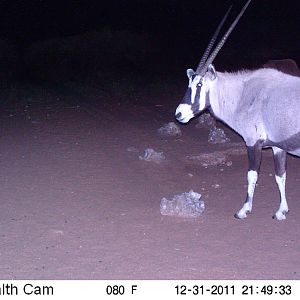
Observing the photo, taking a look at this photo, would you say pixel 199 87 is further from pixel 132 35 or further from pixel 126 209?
pixel 132 35

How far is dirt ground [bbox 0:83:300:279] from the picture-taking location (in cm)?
612

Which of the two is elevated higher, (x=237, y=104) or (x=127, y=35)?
(x=127, y=35)

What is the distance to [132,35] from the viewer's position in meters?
29.5

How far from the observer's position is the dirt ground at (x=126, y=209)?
6121 mm

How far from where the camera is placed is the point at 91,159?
10117 mm

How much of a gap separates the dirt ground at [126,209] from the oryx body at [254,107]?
0.73 metres

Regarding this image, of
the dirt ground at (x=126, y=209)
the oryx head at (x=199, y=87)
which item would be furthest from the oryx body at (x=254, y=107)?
the dirt ground at (x=126, y=209)

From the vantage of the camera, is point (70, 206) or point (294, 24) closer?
point (70, 206)

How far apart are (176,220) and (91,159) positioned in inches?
119

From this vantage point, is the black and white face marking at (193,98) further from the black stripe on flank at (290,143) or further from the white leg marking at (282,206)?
the white leg marking at (282,206)

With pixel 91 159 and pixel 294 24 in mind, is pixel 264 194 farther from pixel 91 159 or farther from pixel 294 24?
pixel 294 24

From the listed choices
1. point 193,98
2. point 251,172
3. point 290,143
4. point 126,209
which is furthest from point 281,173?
point 126,209

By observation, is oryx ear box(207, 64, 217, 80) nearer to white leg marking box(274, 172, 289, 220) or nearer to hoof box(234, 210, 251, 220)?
white leg marking box(274, 172, 289, 220)

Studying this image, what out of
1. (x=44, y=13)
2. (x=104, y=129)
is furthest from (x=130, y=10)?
(x=104, y=129)
